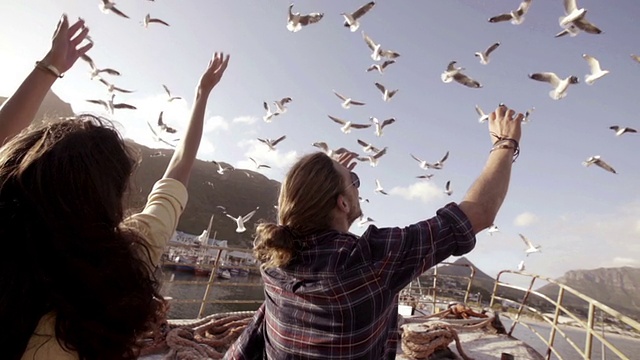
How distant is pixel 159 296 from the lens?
974 millimetres

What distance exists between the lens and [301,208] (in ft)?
5.06


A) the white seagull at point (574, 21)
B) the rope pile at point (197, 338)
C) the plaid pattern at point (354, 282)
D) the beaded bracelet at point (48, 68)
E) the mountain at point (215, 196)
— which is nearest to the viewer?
the plaid pattern at point (354, 282)

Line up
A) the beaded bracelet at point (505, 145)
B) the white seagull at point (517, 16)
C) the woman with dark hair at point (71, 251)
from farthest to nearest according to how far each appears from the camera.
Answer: the white seagull at point (517, 16)
the beaded bracelet at point (505, 145)
the woman with dark hair at point (71, 251)

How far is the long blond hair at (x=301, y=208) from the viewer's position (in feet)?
4.72

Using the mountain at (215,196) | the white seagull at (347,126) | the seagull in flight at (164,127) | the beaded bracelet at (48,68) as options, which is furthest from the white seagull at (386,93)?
the mountain at (215,196)

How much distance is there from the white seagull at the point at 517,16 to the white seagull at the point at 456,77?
160 centimetres

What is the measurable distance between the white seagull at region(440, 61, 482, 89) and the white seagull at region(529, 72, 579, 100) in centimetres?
165

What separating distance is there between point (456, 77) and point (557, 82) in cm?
265

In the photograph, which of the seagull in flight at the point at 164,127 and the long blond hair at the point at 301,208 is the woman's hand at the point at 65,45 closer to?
the long blond hair at the point at 301,208

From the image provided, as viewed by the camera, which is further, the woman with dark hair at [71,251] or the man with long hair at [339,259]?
the man with long hair at [339,259]

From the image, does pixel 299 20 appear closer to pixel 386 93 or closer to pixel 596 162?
pixel 386 93

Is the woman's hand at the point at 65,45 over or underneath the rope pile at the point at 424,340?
over

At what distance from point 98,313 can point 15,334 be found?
0.47ft

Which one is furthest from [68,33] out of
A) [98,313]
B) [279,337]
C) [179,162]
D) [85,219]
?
[279,337]
